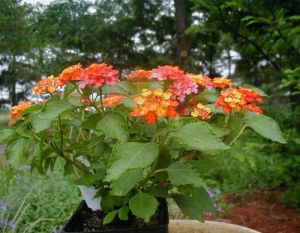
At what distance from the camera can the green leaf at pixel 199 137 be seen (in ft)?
3.26

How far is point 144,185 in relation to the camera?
121 centimetres

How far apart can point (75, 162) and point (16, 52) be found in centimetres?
430

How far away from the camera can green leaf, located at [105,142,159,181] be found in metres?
0.96

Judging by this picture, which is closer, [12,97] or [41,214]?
[41,214]

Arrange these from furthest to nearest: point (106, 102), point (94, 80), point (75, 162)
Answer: point (75, 162)
point (106, 102)
point (94, 80)

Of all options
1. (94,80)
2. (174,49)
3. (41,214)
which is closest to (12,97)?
(41,214)

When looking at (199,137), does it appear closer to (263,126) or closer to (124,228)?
(263,126)

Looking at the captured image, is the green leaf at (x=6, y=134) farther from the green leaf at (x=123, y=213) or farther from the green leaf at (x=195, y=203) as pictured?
the green leaf at (x=195, y=203)

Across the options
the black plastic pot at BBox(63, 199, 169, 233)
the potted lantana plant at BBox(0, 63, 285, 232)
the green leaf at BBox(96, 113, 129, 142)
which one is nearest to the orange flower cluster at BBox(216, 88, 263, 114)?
the potted lantana plant at BBox(0, 63, 285, 232)

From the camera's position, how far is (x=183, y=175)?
1.07 meters

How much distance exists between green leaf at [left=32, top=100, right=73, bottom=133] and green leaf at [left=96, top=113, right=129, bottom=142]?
3.5 inches

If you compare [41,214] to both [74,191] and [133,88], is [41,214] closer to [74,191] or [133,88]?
[74,191]

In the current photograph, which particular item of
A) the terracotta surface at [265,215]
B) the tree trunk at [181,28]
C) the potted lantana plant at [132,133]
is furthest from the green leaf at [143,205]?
the tree trunk at [181,28]

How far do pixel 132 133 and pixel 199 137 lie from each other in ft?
0.80
